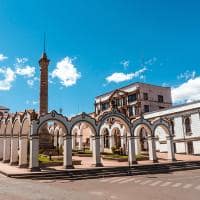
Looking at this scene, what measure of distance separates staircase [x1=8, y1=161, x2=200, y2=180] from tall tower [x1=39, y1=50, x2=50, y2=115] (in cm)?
1579

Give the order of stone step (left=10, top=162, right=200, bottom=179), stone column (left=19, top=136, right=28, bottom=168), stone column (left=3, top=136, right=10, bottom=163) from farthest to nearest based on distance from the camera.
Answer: stone column (left=3, top=136, right=10, bottom=163) < stone column (left=19, top=136, right=28, bottom=168) < stone step (left=10, top=162, right=200, bottom=179)

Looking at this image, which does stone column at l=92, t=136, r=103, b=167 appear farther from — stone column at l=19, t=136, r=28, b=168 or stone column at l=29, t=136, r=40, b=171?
stone column at l=19, t=136, r=28, b=168

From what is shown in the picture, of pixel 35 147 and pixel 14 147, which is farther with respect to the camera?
pixel 14 147

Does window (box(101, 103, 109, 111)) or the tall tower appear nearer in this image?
the tall tower

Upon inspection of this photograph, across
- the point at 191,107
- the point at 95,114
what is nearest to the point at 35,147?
the point at 191,107

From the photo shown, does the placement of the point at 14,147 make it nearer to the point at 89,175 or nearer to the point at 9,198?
the point at 89,175

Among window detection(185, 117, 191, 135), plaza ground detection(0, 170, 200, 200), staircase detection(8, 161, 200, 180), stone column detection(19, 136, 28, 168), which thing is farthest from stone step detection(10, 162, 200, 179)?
window detection(185, 117, 191, 135)

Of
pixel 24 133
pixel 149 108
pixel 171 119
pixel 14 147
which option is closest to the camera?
pixel 24 133

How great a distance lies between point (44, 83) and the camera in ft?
126

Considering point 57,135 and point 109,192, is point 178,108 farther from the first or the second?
point 109,192

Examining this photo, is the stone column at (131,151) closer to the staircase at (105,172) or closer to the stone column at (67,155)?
the staircase at (105,172)

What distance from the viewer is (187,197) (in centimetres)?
1379

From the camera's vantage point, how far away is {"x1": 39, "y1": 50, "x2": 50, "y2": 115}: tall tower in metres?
37.5

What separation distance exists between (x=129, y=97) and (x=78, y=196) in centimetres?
4588
